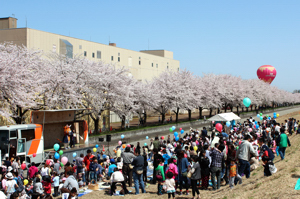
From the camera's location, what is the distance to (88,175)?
14.7 metres

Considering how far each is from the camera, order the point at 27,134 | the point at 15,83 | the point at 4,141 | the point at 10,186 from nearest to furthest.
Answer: the point at 10,186 → the point at 4,141 → the point at 27,134 → the point at 15,83

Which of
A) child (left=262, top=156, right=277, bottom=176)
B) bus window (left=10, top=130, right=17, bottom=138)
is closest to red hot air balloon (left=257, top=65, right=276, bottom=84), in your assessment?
bus window (left=10, top=130, right=17, bottom=138)

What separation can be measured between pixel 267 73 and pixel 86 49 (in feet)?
254

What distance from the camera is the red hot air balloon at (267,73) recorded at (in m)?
113

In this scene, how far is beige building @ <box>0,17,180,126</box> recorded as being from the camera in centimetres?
4647

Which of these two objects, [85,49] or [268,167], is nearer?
[268,167]

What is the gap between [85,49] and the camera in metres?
58.4

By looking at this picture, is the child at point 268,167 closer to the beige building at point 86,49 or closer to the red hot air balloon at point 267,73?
the beige building at point 86,49

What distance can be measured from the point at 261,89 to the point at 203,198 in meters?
83.9

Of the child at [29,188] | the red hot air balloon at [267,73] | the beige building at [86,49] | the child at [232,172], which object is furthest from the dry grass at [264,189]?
the red hot air balloon at [267,73]

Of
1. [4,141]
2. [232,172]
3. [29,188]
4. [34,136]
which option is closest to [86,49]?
[34,136]

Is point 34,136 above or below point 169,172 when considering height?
above

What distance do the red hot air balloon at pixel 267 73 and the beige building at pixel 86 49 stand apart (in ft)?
138

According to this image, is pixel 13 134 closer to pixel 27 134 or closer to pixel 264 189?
pixel 27 134
